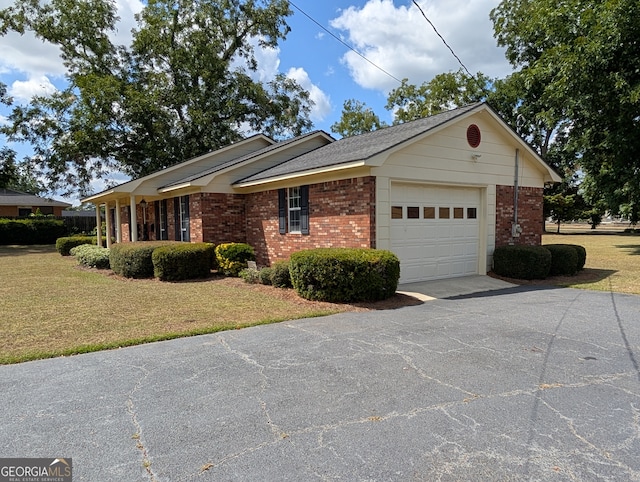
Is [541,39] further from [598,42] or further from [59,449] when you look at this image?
[59,449]

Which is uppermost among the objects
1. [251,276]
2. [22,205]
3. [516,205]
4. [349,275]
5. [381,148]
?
[22,205]

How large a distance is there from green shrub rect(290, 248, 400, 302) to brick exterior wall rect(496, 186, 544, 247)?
548 centimetres

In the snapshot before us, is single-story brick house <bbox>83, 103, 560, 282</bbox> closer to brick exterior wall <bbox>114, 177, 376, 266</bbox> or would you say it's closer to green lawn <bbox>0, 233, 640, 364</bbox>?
brick exterior wall <bbox>114, 177, 376, 266</bbox>

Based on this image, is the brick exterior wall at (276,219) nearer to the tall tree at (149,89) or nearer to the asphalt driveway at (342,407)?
the asphalt driveway at (342,407)

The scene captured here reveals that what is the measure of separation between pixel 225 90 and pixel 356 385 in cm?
2949

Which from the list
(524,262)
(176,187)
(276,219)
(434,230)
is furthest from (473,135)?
(176,187)

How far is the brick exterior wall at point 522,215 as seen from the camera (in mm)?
12070

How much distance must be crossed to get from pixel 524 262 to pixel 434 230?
107 inches

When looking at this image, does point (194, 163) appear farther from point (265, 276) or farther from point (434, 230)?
point (434, 230)

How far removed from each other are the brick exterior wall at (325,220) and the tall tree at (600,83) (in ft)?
38.9

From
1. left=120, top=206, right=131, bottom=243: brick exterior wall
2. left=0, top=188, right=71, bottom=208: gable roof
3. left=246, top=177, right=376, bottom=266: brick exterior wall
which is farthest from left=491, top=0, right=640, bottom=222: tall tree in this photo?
left=0, top=188, right=71, bottom=208: gable roof

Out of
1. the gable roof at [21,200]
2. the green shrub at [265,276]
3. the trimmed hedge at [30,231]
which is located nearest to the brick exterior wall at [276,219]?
the green shrub at [265,276]

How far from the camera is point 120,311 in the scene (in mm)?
7680

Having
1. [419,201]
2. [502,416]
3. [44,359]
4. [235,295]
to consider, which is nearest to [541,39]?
[419,201]
